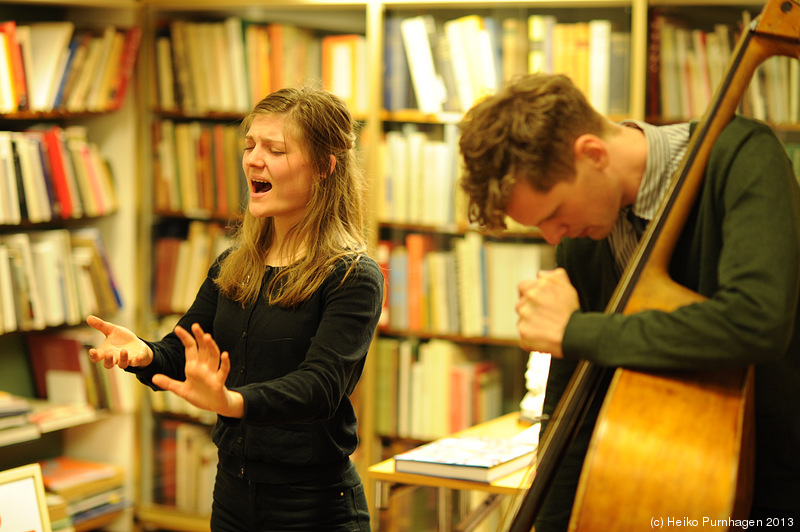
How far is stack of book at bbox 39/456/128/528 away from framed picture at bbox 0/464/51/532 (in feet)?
2.35

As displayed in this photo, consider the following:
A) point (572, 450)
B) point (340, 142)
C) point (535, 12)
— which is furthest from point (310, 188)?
point (535, 12)

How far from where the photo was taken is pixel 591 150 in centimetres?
107

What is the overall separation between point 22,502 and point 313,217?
1417mm

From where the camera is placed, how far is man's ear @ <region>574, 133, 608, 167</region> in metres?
1.07

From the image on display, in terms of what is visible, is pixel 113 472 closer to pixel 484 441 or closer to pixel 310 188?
pixel 484 441

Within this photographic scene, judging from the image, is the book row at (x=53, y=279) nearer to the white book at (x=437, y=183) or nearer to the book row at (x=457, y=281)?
the book row at (x=457, y=281)

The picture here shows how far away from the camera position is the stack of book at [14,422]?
2.81m

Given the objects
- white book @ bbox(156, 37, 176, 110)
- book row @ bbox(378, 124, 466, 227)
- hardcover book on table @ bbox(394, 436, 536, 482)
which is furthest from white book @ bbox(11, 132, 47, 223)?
hardcover book on table @ bbox(394, 436, 536, 482)

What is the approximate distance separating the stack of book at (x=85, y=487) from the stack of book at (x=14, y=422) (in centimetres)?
30

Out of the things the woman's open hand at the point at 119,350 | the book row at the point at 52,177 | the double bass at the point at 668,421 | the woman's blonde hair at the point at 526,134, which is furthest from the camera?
the book row at the point at 52,177

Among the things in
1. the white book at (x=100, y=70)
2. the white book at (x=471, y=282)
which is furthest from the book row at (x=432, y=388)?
the white book at (x=100, y=70)

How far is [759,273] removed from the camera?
3.09ft

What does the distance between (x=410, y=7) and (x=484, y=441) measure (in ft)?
5.66

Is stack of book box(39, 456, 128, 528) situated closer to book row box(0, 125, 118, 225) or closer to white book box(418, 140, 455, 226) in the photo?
book row box(0, 125, 118, 225)
